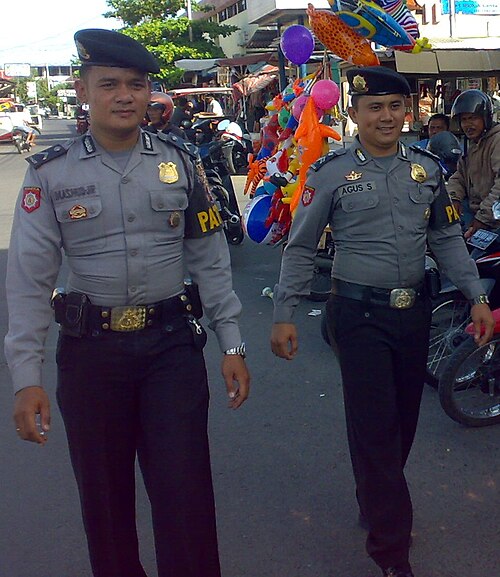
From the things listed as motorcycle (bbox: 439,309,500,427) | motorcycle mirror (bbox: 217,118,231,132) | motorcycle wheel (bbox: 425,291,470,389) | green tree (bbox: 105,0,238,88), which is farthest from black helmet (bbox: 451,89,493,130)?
green tree (bbox: 105,0,238,88)

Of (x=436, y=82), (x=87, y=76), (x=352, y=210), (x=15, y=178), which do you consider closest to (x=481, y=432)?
(x=352, y=210)

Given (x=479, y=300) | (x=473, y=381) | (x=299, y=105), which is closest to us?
(x=479, y=300)

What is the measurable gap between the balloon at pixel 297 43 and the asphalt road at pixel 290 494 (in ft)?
9.99

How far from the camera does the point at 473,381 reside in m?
4.00

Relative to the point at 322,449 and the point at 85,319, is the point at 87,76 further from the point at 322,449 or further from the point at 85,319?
the point at 322,449

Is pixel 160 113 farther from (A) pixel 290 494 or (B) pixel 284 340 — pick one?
(B) pixel 284 340

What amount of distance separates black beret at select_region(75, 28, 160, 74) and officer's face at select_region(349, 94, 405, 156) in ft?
2.66

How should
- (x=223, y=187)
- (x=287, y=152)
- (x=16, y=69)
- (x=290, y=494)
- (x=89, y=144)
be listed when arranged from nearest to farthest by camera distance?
(x=89, y=144) → (x=290, y=494) → (x=287, y=152) → (x=223, y=187) → (x=16, y=69)

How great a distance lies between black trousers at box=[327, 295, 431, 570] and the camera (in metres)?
2.59

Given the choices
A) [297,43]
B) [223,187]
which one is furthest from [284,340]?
[223,187]

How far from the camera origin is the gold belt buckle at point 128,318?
2176 mm

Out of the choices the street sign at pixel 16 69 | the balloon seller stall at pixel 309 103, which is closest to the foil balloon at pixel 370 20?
the balloon seller stall at pixel 309 103

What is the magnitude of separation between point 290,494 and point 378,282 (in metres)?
1.23

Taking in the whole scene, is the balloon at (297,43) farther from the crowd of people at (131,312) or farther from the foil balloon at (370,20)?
the crowd of people at (131,312)
